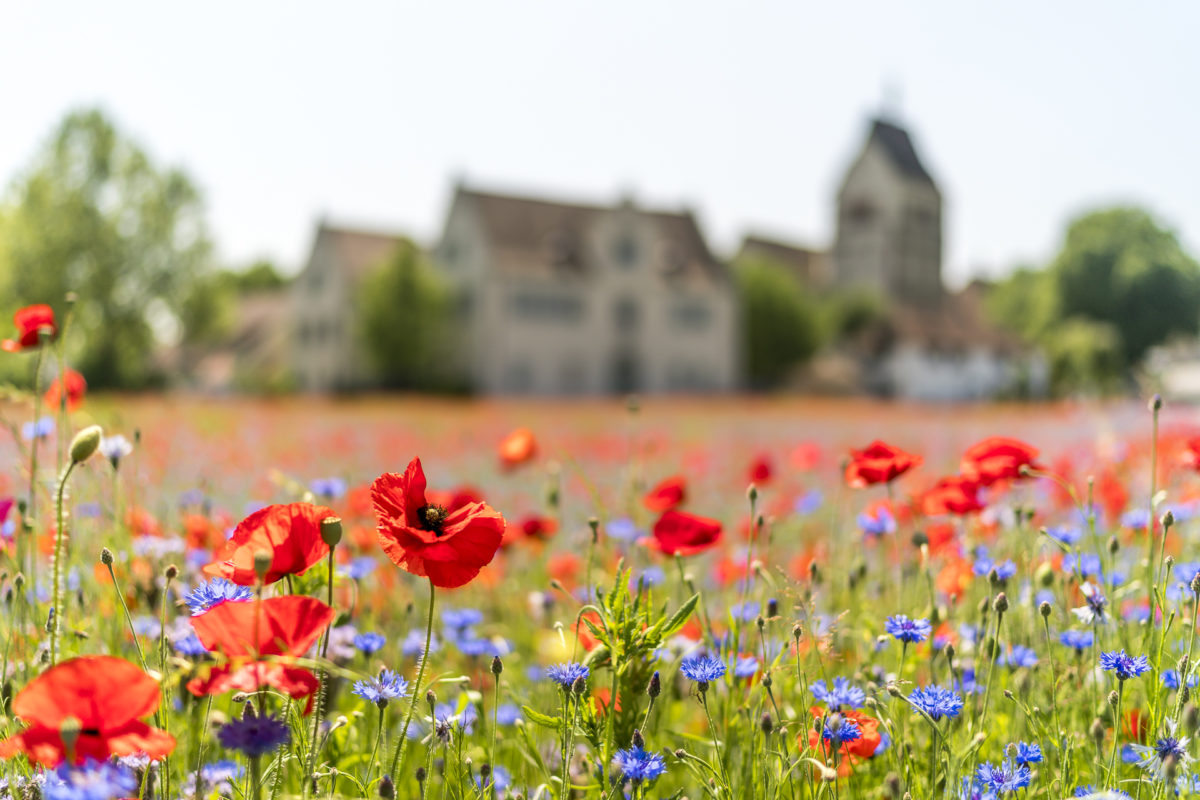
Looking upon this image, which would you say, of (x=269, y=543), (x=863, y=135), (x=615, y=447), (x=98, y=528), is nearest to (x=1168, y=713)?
(x=269, y=543)

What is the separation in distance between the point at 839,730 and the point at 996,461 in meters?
0.85

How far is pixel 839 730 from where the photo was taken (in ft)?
4.87

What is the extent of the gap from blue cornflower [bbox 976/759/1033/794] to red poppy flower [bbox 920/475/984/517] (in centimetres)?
66

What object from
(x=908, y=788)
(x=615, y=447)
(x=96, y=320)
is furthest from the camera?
(x=96, y=320)

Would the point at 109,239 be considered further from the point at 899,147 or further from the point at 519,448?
the point at 899,147

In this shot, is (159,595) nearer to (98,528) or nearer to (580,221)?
(98,528)

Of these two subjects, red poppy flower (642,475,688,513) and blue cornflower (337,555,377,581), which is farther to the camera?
red poppy flower (642,475,688,513)

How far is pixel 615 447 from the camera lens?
26.8ft

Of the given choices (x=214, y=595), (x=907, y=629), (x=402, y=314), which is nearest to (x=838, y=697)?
(x=907, y=629)

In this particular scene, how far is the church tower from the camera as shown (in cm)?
5497

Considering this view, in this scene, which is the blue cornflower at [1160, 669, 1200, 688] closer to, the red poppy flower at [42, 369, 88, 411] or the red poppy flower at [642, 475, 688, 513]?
the red poppy flower at [642, 475, 688, 513]

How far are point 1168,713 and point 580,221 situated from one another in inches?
1400

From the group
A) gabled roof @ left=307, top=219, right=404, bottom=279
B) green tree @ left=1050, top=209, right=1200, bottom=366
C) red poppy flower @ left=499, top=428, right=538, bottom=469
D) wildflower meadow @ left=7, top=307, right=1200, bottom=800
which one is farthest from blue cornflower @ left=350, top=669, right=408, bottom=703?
gabled roof @ left=307, top=219, right=404, bottom=279

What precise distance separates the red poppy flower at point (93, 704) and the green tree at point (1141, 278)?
5097 millimetres
